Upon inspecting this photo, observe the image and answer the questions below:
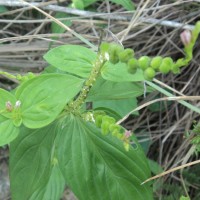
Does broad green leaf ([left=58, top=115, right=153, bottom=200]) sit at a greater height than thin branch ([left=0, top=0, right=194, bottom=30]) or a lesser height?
lesser

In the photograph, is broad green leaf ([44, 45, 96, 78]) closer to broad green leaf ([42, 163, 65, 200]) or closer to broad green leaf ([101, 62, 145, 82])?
broad green leaf ([101, 62, 145, 82])

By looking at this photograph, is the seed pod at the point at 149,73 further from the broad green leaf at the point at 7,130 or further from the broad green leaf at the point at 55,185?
the broad green leaf at the point at 55,185

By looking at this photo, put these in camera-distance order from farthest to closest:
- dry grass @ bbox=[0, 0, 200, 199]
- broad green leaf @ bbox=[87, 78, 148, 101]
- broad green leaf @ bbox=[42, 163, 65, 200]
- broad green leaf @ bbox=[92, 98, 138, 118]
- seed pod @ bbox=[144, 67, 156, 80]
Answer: dry grass @ bbox=[0, 0, 200, 199]
broad green leaf @ bbox=[92, 98, 138, 118]
broad green leaf @ bbox=[42, 163, 65, 200]
broad green leaf @ bbox=[87, 78, 148, 101]
seed pod @ bbox=[144, 67, 156, 80]

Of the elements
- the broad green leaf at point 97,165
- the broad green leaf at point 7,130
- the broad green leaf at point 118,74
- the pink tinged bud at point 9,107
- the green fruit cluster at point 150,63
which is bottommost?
the broad green leaf at point 97,165

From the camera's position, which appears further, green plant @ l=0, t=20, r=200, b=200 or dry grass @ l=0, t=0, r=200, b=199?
dry grass @ l=0, t=0, r=200, b=199

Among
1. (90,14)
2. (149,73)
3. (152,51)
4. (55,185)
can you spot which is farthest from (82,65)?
(152,51)

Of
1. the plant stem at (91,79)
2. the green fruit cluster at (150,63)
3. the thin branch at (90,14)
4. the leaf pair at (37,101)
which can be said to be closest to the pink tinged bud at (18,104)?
the leaf pair at (37,101)

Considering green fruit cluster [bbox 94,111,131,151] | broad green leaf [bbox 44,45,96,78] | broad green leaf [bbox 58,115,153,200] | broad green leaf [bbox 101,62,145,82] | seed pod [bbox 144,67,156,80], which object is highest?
seed pod [bbox 144,67,156,80]

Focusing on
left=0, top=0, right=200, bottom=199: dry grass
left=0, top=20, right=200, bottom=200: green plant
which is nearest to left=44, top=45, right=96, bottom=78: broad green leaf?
left=0, top=20, right=200, bottom=200: green plant
